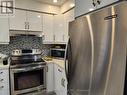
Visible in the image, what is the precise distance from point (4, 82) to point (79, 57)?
1876 mm

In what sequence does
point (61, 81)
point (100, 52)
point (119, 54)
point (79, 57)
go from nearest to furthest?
point (119, 54)
point (100, 52)
point (79, 57)
point (61, 81)

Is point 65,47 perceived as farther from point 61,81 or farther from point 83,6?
point 83,6

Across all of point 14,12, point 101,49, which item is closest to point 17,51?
point 14,12

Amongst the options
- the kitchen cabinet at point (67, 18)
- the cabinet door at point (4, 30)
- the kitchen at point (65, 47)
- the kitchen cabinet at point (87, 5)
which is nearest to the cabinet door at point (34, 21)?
the kitchen at point (65, 47)

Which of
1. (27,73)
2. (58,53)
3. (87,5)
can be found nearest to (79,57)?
(87,5)

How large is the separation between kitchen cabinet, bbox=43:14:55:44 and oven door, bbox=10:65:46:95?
762 millimetres

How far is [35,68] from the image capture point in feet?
9.19

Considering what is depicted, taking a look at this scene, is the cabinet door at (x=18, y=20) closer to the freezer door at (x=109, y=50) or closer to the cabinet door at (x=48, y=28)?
the cabinet door at (x=48, y=28)

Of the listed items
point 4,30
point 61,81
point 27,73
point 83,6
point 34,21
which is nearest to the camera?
point 83,6

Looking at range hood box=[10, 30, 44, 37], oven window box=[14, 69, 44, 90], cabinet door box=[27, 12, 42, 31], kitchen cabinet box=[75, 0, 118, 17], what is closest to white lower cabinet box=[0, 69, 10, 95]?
oven window box=[14, 69, 44, 90]

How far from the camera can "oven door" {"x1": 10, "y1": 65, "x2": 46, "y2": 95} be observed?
259cm

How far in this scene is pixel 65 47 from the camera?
3145 millimetres

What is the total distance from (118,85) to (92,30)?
0.51 meters

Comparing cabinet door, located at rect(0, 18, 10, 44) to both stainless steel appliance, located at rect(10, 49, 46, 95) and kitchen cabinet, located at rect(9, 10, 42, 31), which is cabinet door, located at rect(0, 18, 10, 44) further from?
stainless steel appliance, located at rect(10, 49, 46, 95)
